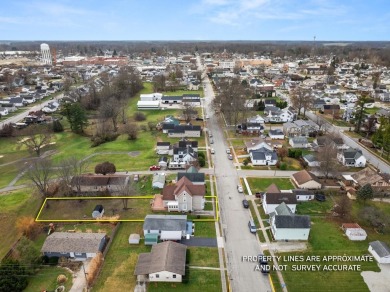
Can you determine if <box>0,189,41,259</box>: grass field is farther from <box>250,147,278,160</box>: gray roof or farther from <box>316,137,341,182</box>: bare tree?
<box>316,137,341,182</box>: bare tree

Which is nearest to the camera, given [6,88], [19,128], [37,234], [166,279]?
[166,279]

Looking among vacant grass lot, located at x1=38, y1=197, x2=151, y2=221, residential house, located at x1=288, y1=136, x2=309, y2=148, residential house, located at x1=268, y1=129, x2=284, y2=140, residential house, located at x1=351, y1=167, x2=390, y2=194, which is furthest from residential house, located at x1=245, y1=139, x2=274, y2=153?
vacant grass lot, located at x1=38, y1=197, x2=151, y2=221

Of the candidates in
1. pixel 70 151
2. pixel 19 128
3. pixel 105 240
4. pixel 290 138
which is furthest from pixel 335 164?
pixel 19 128

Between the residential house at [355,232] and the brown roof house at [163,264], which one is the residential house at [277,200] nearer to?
the residential house at [355,232]

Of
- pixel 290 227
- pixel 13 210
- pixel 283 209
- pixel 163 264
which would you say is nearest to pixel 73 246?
pixel 163 264

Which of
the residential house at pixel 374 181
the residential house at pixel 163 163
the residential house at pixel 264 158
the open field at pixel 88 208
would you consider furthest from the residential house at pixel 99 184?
the residential house at pixel 374 181

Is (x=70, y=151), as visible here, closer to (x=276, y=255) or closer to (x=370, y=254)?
(x=276, y=255)
